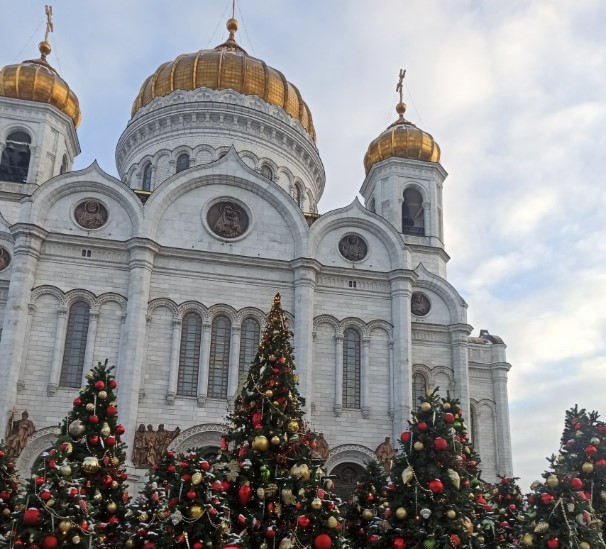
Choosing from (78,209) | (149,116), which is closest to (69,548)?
(78,209)

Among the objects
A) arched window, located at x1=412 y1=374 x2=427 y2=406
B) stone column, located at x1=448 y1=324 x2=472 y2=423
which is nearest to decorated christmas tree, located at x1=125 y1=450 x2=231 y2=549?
arched window, located at x1=412 y1=374 x2=427 y2=406

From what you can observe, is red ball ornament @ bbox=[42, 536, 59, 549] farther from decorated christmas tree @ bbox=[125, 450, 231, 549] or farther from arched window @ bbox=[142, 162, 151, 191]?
arched window @ bbox=[142, 162, 151, 191]

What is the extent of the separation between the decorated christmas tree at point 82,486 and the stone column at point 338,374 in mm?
10711

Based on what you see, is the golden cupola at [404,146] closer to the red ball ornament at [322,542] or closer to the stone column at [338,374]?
the stone column at [338,374]

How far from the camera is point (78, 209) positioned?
79.4 ft

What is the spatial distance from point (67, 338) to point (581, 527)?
1687cm

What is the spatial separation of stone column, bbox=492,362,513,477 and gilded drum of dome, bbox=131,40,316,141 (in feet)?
49.6

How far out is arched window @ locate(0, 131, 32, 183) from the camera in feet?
90.6

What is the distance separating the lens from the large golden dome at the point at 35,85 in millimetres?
28172

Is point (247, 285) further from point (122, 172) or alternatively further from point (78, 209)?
point (122, 172)

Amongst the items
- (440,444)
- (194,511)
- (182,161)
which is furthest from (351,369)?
(194,511)

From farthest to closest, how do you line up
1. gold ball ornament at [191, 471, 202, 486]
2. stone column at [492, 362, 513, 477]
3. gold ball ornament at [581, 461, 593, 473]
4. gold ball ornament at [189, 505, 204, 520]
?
stone column at [492, 362, 513, 477], gold ball ornament at [581, 461, 593, 473], gold ball ornament at [191, 471, 202, 486], gold ball ornament at [189, 505, 204, 520]

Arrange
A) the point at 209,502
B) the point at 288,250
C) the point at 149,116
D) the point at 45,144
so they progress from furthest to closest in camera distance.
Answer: the point at 149,116
the point at 45,144
the point at 288,250
the point at 209,502

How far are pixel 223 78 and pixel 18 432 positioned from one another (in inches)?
738
